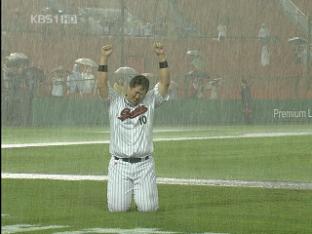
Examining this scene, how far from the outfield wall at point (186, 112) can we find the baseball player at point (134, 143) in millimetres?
23980

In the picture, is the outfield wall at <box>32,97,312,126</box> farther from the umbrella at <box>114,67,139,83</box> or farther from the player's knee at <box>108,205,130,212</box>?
the player's knee at <box>108,205,130,212</box>

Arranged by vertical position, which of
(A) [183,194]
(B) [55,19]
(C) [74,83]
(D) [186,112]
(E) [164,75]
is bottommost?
(D) [186,112]

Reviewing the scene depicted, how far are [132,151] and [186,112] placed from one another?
1083 inches

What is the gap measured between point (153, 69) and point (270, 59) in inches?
205

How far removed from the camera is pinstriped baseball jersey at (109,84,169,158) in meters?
10.9

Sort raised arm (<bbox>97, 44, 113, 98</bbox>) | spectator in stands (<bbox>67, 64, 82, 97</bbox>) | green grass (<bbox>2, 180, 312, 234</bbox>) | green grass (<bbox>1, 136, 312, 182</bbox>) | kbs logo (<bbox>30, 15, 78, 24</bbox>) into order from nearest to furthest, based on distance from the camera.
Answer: green grass (<bbox>2, 180, 312, 234</bbox>) < raised arm (<bbox>97, 44, 113, 98</bbox>) < green grass (<bbox>1, 136, 312, 182</bbox>) < spectator in stands (<bbox>67, 64, 82, 97</bbox>) < kbs logo (<bbox>30, 15, 78, 24</bbox>)

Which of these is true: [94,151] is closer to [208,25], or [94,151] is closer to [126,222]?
[126,222]

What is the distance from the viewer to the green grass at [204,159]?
729 inches

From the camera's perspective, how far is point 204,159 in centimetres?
2267

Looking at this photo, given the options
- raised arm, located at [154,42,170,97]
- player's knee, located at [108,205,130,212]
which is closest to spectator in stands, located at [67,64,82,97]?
player's knee, located at [108,205,130,212]

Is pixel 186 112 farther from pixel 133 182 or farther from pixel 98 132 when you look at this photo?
pixel 133 182

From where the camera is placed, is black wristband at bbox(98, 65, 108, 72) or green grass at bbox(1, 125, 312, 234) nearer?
green grass at bbox(1, 125, 312, 234)

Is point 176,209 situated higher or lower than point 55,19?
lower

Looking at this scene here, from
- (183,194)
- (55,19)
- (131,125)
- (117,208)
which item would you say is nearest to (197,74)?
(55,19)
